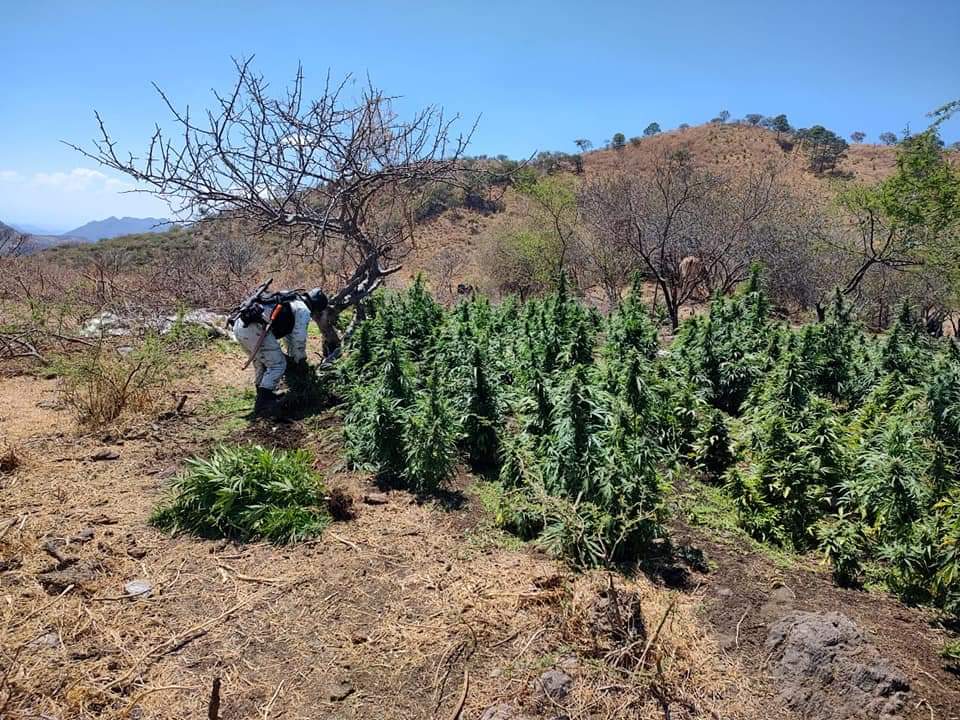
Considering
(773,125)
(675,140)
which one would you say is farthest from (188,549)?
(773,125)

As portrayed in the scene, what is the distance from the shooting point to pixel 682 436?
577 cm

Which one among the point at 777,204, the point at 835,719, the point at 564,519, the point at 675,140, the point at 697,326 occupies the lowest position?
the point at 835,719

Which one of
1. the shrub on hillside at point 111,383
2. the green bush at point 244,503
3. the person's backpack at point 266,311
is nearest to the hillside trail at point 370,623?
the green bush at point 244,503

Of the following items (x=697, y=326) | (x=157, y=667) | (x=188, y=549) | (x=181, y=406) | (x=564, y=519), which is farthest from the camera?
(x=697, y=326)

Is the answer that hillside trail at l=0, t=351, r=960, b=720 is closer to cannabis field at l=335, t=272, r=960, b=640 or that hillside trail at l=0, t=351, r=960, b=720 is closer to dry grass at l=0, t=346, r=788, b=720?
dry grass at l=0, t=346, r=788, b=720

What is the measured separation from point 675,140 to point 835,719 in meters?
53.4

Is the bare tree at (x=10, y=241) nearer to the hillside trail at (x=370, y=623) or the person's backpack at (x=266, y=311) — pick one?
the person's backpack at (x=266, y=311)

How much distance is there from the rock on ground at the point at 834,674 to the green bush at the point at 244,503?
3039 mm

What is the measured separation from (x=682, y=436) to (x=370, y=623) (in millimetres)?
3674

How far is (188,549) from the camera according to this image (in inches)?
157

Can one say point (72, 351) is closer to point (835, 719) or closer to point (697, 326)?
point (697, 326)

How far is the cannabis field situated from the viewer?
12.3ft

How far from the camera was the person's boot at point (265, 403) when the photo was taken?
651 cm

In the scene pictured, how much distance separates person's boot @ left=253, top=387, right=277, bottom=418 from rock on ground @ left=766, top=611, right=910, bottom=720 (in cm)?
532
